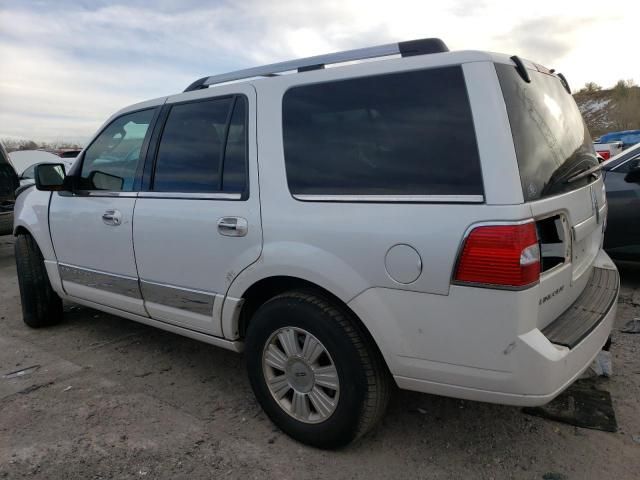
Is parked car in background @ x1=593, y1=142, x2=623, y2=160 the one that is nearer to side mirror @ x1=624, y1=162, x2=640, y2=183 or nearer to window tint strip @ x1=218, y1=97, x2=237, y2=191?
side mirror @ x1=624, y1=162, x2=640, y2=183

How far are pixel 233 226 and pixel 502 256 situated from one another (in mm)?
1389

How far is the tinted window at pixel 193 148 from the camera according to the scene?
2.92m

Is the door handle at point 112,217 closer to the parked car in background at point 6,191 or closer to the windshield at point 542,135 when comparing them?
the windshield at point 542,135

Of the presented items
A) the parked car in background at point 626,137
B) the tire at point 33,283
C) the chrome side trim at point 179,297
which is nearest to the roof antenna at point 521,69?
the chrome side trim at point 179,297

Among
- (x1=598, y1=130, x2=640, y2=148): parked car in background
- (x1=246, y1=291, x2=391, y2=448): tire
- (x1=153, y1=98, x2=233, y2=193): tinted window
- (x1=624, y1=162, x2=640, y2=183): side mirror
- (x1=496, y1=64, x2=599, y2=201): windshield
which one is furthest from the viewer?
(x1=598, y1=130, x2=640, y2=148): parked car in background

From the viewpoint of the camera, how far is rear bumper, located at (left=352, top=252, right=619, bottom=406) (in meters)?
1.98

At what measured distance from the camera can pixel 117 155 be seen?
3.61 meters

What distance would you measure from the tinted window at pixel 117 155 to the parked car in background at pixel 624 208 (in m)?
4.15

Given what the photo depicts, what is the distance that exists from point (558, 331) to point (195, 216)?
6.39 ft

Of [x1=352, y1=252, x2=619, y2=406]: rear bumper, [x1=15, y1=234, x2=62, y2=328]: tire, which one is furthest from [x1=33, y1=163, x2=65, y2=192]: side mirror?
[x1=352, y1=252, x2=619, y2=406]: rear bumper

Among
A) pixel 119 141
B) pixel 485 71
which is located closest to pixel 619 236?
pixel 485 71

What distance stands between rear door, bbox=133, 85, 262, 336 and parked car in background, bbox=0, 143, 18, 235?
560 cm

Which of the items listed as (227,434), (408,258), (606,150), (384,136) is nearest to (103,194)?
(227,434)

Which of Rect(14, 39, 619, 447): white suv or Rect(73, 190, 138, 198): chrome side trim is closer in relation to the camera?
Rect(14, 39, 619, 447): white suv
